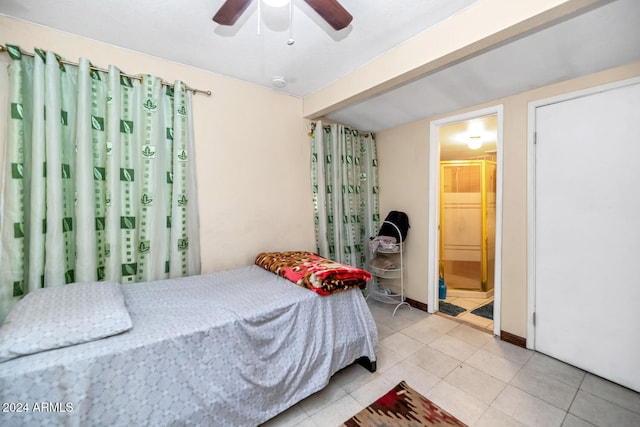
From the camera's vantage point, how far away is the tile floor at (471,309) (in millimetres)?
2820

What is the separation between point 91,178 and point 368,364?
239 cm

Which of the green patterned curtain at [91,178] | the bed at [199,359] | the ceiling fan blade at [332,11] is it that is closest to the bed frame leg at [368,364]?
the bed at [199,359]

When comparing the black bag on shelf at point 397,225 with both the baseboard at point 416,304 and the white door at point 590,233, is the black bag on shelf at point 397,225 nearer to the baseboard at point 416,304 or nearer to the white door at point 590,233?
the baseboard at point 416,304

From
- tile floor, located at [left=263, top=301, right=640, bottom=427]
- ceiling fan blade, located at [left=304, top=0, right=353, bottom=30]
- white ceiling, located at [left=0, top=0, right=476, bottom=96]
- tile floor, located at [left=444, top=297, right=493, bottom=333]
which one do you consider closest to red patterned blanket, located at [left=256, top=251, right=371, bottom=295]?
tile floor, located at [left=263, top=301, right=640, bottom=427]

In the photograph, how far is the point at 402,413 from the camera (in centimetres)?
162

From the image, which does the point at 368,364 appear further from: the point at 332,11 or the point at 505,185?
the point at 332,11

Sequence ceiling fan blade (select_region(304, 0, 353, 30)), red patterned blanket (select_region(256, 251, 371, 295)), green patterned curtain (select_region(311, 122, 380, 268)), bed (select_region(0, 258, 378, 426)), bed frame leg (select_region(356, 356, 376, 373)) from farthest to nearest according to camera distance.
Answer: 1. green patterned curtain (select_region(311, 122, 380, 268))
2. bed frame leg (select_region(356, 356, 376, 373))
3. red patterned blanket (select_region(256, 251, 371, 295))
4. ceiling fan blade (select_region(304, 0, 353, 30))
5. bed (select_region(0, 258, 378, 426))

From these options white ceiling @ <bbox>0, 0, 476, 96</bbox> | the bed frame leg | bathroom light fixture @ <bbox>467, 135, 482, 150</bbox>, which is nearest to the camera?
white ceiling @ <bbox>0, 0, 476, 96</bbox>

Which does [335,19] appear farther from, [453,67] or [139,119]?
[139,119]

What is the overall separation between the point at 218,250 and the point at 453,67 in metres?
2.50

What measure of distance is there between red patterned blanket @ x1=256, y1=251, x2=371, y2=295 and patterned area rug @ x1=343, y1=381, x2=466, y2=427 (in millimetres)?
745

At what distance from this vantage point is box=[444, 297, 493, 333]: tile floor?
111 inches

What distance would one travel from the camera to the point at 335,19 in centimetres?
132

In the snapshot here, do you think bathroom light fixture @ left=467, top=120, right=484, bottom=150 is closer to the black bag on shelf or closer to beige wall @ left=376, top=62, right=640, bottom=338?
beige wall @ left=376, top=62, right=640, bottom=338
